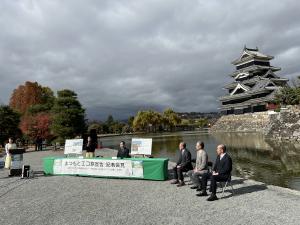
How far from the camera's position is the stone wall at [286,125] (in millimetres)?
42781

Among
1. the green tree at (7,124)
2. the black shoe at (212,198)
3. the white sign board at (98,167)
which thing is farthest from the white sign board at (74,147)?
the green tree at (7,124)

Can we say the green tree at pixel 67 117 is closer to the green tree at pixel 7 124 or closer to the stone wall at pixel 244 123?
the green tree at pixel 7 124

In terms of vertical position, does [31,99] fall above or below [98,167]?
above

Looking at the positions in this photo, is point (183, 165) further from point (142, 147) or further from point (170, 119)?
point (170, 119)

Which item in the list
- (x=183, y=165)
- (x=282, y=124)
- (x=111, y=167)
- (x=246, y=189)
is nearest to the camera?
(x=246, y=189)

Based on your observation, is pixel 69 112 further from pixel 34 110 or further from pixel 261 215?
pixel 261 215

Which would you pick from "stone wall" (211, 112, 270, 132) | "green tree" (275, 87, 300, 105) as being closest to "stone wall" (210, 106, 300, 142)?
"stone wall" (211, 112, 270, 132)

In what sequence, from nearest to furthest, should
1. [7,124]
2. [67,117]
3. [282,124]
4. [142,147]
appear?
[142,147], [67,117], [282,124], [7,124]

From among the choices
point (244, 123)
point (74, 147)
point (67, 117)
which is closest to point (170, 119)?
point (244, 123)

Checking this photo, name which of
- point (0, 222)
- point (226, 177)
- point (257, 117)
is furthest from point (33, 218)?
point (257, 117)

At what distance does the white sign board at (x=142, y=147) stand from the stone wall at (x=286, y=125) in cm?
2943

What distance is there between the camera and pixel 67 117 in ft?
129

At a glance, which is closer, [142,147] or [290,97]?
[142,147]

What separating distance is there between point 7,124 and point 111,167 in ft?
124
